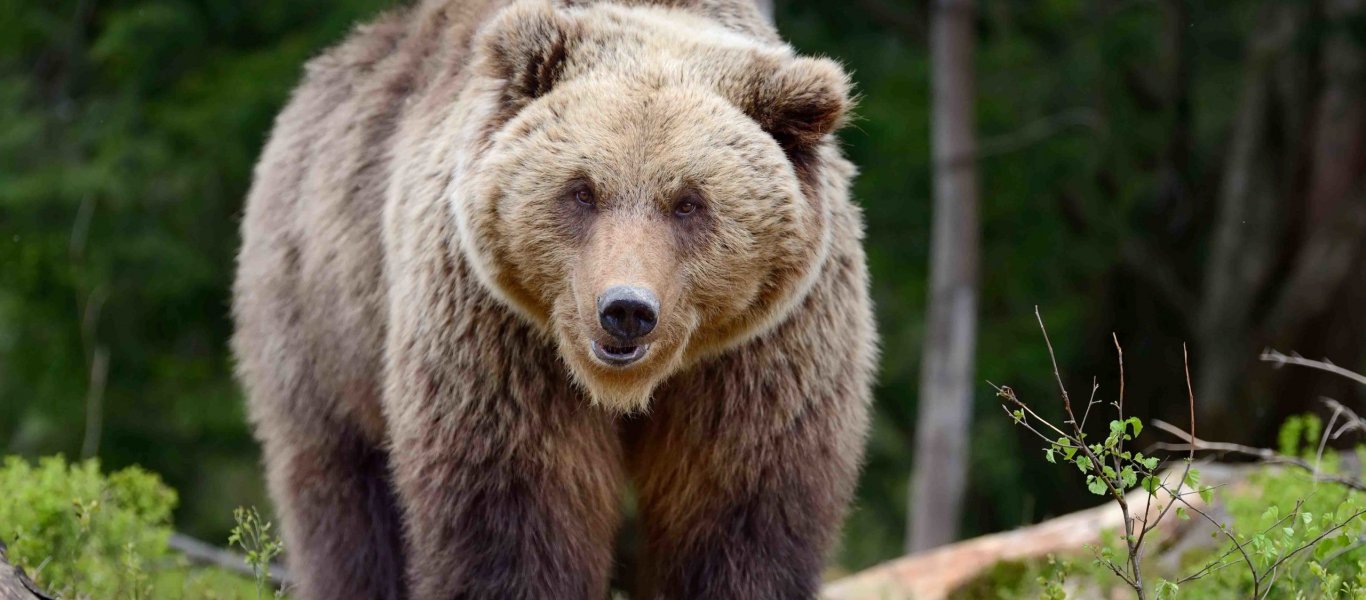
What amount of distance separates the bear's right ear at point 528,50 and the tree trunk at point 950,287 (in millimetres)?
7969

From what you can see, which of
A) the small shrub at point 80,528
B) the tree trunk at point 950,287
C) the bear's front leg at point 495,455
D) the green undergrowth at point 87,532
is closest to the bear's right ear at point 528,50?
the bear's front leg at point 495,455

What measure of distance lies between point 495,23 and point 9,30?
9.56m

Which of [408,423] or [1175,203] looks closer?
[408,423]

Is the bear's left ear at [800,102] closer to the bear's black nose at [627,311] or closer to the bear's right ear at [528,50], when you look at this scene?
the bear's right ear at [528,50]

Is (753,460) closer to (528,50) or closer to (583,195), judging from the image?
(583,195)

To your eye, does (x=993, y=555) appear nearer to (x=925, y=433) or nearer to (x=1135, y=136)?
(x=925, y=433)

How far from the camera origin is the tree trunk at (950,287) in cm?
1249

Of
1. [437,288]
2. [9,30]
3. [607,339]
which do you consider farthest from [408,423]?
[9,30]

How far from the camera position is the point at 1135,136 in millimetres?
14969

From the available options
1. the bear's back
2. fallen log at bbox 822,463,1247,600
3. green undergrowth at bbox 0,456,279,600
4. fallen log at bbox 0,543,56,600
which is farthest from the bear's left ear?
fallen log at bbox 822,463,1247,600

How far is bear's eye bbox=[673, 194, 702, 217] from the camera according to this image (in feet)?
14.7

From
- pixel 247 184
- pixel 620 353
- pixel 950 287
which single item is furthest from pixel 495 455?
pixel 247 184

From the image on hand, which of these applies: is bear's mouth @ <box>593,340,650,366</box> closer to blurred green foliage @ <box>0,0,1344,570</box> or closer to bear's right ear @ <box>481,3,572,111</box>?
bear's right ear @ <box>481,3,572,111</box>

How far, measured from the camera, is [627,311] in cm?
426
